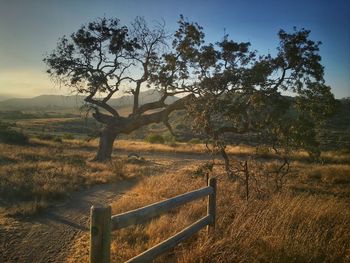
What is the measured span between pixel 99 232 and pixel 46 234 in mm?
4538

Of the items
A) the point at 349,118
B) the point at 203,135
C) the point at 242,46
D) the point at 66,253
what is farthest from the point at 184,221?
the point at 349,118

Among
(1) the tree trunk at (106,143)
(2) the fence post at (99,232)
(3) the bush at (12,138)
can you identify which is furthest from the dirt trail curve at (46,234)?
(3) the bush at (12,138)

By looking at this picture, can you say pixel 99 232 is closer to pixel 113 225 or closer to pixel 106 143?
pixel 113 225

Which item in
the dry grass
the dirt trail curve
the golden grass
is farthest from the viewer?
the golden grass

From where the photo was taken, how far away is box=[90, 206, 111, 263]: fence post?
4.21 meters

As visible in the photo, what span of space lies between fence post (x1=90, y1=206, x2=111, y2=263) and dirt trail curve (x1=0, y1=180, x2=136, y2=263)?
2.85 m

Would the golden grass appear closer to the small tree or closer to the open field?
the open field

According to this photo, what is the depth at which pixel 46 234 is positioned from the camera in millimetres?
8094

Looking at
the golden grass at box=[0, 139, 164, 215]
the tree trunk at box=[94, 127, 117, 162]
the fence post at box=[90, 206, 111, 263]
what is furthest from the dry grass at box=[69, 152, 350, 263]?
the tree trunk at box=[94, 127, 117, 162]

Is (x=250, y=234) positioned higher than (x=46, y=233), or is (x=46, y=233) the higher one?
(x=250, y=234)

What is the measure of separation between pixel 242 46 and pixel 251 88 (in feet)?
10.2

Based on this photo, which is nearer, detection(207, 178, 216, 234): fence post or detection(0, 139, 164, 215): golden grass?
detection(207, 178, 216, 234): fence post

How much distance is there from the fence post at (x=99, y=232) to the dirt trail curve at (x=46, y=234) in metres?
2.85

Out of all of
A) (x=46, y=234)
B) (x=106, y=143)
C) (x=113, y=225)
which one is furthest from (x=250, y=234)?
(x=106, y=143)
